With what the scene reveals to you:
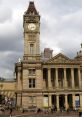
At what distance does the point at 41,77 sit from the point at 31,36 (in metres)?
12.6

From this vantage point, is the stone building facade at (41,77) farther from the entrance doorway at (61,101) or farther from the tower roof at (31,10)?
the entrance doorway at (61,101)

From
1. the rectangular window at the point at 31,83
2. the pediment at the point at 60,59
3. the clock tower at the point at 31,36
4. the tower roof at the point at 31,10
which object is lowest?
the rectangular window at the point at 31,83

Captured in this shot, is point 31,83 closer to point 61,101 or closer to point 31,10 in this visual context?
point 61,101

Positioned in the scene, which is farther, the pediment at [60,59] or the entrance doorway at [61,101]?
the entrance doorway at [61,101]

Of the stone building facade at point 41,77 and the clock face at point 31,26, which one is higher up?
the clock face at point 31,26

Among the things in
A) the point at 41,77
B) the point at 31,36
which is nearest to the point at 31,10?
the point at 31,36

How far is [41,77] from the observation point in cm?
9538

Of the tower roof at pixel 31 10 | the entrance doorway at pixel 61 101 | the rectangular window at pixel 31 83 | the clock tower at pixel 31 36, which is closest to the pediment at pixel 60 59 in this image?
the clock tower at pixel 31 36

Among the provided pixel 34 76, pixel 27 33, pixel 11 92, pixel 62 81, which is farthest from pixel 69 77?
pixel 11 92

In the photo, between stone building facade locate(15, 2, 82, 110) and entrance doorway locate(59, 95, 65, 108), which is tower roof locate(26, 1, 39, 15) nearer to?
stone building facade locate(15, 2, 82, 110)

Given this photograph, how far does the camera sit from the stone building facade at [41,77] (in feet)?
309

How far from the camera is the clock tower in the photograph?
9631 centimetres

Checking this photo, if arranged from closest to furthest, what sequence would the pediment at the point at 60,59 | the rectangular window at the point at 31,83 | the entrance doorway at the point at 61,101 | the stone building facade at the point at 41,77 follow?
the stone building facade at the point at 41,77 < the rectangular window at the point at 31,83 < the pediment at the point at 60,59 < the entrance doorway at the point at 61,101

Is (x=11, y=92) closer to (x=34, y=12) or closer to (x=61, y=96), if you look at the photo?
(x=61, y=96)
